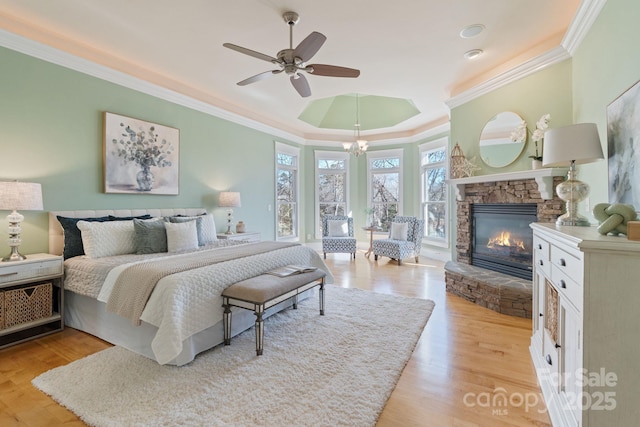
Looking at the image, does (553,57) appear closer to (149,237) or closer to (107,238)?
(149,237)

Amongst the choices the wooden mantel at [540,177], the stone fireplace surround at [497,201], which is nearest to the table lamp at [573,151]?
the wooden mantel at [540,177]

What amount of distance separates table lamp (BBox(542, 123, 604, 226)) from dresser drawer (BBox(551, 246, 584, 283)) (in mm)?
443

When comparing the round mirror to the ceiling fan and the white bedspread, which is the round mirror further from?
the white bedspread

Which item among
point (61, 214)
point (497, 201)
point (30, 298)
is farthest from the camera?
point (497, 201)

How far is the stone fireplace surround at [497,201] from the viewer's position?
10.7 ft

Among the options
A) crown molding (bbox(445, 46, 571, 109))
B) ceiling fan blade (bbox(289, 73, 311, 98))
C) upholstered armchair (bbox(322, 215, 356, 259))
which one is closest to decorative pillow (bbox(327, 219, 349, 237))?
upholstered armchair (bbox(322, 215, 356, 259))

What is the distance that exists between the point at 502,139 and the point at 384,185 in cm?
362

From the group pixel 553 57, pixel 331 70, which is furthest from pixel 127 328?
pixel 553 57

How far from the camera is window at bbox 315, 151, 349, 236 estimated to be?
24.6 ft

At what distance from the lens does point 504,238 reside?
13.0ft

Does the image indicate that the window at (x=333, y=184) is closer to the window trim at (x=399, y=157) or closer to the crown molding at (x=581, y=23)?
the window trim at (x=399, y=157)

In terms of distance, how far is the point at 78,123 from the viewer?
334cm

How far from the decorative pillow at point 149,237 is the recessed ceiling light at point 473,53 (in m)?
4.13

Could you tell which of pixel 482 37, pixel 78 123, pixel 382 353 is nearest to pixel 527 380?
pixel 382 353
